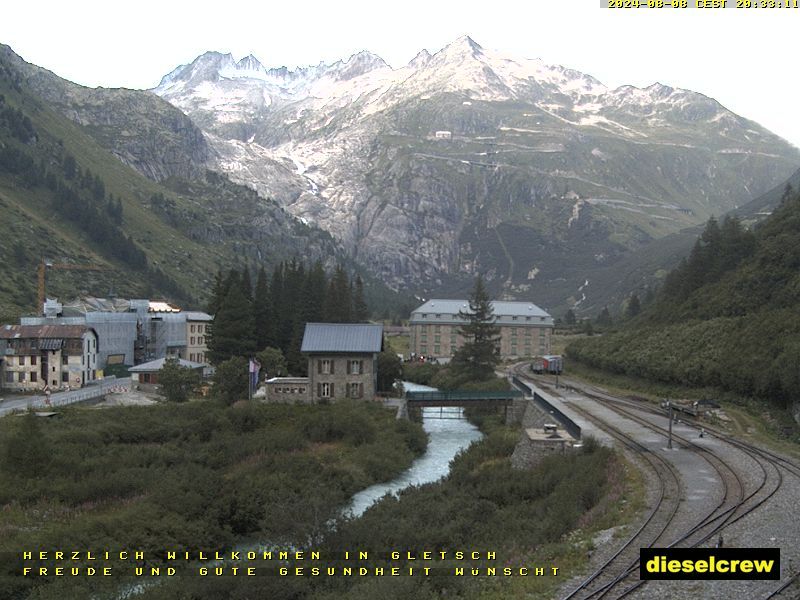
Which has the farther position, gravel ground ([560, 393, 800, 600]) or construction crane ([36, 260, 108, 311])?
construction crane ([36, 260, 108, 311])

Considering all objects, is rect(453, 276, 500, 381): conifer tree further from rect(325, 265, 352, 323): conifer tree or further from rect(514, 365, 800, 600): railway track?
rect(514, 365, 800, 600): railway track

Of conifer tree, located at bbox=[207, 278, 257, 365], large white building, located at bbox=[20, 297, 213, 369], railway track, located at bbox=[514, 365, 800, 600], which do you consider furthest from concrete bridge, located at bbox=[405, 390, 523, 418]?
large white building, located at bbox=[20, 297, 213, 369]

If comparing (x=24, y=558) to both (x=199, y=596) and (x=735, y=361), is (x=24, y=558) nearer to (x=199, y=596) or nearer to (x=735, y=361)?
(x=199, y=596)

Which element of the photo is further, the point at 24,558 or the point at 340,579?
the point at 24,558

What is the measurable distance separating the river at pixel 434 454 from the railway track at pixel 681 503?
44.9 feet

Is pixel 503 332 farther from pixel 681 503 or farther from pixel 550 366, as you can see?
pixel 681 503

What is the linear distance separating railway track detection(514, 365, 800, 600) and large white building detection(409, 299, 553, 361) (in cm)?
8660

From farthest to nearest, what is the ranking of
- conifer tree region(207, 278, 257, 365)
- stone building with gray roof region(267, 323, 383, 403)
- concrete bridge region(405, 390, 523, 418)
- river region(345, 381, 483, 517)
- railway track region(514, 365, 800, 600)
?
conifer tree region(207, 278, 257, 365) → concrete bridge region(405, 390, 523, 418) → stone building with gray roof region(267, 323, 383, 403) → river region(345, 381, 483, 517) → railway track region(514, 365, 800, 600)

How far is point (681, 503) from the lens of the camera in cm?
3052

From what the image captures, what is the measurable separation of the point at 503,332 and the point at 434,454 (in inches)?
3247

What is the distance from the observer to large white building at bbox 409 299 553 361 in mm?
140250

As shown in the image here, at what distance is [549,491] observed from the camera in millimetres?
39250

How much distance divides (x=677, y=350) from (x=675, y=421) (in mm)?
21597

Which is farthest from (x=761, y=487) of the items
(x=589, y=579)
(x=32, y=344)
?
(x=32, y=344)
